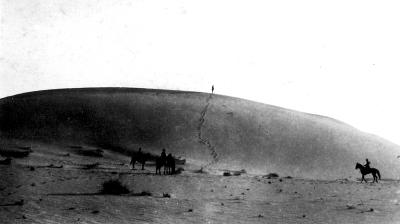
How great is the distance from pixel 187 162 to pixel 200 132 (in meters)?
9.76

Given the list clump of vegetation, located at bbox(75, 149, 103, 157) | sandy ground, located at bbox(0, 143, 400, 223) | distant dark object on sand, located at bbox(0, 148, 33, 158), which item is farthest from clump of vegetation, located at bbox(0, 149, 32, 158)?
sandy ground, located at bbox(0, 143, 400, 223)

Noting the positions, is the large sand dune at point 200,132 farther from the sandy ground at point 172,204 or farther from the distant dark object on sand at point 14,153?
the sandy ground at point 172,204

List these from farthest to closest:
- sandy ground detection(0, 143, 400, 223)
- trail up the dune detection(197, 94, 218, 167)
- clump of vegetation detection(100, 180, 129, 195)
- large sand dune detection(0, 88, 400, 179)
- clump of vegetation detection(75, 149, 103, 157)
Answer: large sand dune detection(0, 88, 400, 179) → trail up the dune detection(197, 94, 218, 167) → clump of vegetation detection(75, 149, 103, 157) → clump of vegetation detection(100, 180, 129, 195) → sandy ground detection(0, 143, 400, 223)

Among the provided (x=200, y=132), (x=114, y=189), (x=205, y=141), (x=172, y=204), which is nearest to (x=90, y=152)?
(x=205, y=141)

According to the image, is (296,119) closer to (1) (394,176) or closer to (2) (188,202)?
(1) (394,176)

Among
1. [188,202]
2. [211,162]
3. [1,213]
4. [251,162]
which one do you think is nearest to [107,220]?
[1,213]

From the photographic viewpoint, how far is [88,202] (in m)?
13.4

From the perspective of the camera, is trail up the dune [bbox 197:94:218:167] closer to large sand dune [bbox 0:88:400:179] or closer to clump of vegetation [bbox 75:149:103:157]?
large sand dune [bbox 0:88:400:179]

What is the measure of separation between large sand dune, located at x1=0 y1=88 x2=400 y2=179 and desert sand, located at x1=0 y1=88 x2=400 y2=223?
4.5 inches

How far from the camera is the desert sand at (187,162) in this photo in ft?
41.6

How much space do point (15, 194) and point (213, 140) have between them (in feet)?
106

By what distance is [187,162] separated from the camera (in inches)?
1471

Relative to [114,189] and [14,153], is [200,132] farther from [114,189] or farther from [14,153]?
[114,189]

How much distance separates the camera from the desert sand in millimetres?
12672
